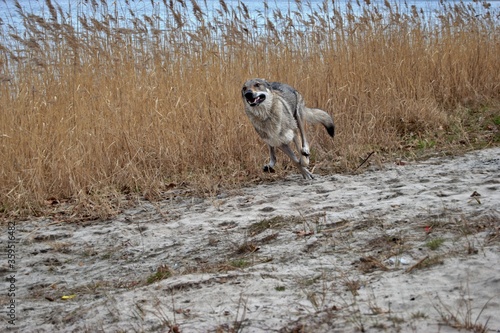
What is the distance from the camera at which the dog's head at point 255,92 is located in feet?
20.7

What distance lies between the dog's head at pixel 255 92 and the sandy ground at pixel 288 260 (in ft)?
2.69

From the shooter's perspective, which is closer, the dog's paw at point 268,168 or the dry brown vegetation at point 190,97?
the dry brown vegetation at point 190,97

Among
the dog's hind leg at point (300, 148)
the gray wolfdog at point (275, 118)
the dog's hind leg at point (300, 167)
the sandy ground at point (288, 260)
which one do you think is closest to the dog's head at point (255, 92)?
the gray wolfdog at point (275, 118)

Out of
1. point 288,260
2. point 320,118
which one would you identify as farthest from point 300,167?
point 288,260

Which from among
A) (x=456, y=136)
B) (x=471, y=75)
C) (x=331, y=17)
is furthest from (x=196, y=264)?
(x=471, y=75)

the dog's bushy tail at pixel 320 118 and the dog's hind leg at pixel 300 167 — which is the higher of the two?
the dog's bushy tail at pixel 320 118

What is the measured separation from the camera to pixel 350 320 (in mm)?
3188

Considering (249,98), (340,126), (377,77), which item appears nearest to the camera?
(249,98)

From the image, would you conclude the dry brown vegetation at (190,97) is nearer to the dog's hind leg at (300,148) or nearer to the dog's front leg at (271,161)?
the dog's front leg at (271,161)

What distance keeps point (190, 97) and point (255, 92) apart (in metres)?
1.25

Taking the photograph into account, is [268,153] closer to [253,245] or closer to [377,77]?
[377,77]

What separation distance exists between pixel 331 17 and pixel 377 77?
3.53ft

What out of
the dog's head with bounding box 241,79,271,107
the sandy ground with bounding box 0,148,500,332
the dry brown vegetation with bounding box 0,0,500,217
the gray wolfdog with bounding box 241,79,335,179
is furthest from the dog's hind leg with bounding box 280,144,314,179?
the dog's head with bounding box 241,79,271,107

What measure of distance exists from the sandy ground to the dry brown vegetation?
60 cm
